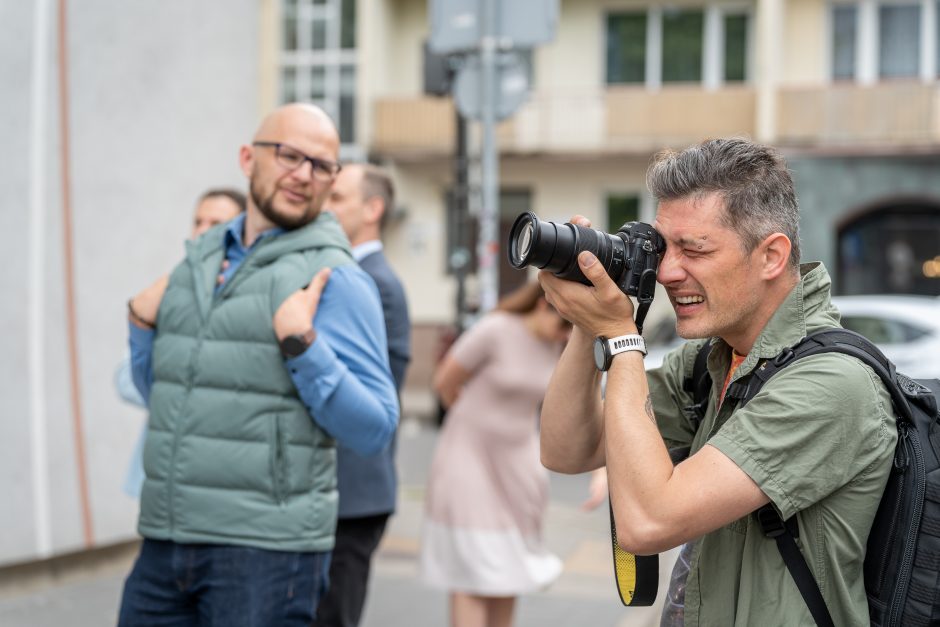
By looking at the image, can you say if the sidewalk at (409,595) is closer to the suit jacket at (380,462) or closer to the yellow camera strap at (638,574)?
the suit jacket at (380,462)

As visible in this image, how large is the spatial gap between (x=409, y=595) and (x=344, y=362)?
3.00 meters

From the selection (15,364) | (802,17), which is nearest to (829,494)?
(15,364)

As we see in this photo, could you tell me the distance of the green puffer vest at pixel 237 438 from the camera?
2.76 metres

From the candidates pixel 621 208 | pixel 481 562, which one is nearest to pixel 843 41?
pixel 621 208

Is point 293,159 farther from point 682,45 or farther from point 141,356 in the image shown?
point 682,45

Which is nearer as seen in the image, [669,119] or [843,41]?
[843,41]

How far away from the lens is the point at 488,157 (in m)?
6.72

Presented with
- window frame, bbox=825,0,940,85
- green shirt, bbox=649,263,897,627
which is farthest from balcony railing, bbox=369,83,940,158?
green shirt, bbox=649,263,897,627

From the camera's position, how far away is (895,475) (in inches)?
75.4

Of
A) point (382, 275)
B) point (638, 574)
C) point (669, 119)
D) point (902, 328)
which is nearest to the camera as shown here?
point (638, 574)

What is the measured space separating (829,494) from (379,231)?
269 cm

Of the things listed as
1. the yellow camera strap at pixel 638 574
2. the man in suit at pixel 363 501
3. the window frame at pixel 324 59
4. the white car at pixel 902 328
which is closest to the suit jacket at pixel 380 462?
the man in suit at pixel 363 501

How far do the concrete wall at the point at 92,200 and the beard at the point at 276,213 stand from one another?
220cm

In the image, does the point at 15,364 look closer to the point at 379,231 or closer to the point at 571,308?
the point at 379,231
